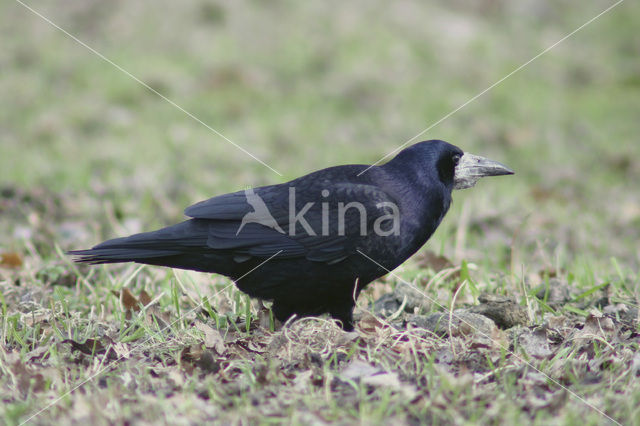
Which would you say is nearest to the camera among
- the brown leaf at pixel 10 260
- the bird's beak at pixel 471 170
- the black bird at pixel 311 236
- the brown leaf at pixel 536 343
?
the brown leaf at pixel 536 343

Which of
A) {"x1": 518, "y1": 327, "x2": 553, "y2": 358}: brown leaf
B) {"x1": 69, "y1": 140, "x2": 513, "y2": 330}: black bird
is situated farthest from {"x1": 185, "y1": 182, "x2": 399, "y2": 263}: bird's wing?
{"x1": 518, "y1": 327, "x2": 553, "y2": 358}: brown leaf

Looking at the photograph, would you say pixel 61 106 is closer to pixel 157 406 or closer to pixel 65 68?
pixel 65 68

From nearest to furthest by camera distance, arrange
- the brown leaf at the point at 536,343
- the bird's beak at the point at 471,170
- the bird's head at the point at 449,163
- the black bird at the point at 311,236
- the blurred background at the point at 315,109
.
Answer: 1. the brown leaf at the point at 536,343
2. the black bird at the point at 311,236
3. the bird's head at the point at 449,163
4. the bird's beak at the point at 471,170
5. the blurred background at the point at 315,109

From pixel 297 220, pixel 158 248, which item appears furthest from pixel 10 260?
pixel 297 220

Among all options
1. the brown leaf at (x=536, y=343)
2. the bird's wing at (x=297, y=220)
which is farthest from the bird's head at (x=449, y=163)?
the brown leaf at (x=536, y=343)

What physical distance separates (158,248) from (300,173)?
10.8ft

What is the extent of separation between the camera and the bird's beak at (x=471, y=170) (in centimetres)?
355

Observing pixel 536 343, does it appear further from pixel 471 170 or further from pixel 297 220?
pixel 297 220

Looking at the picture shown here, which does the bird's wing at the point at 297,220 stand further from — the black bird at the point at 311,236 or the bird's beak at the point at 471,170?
the bird's beak at the point at 471,170

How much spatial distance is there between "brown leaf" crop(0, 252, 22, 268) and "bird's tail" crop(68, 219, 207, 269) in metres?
0.99

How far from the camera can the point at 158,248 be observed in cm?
327

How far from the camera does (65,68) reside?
8.84 m

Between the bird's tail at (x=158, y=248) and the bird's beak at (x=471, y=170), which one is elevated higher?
the bird's beak at (x=471, y=170)

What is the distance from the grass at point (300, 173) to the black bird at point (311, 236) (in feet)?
0.56
